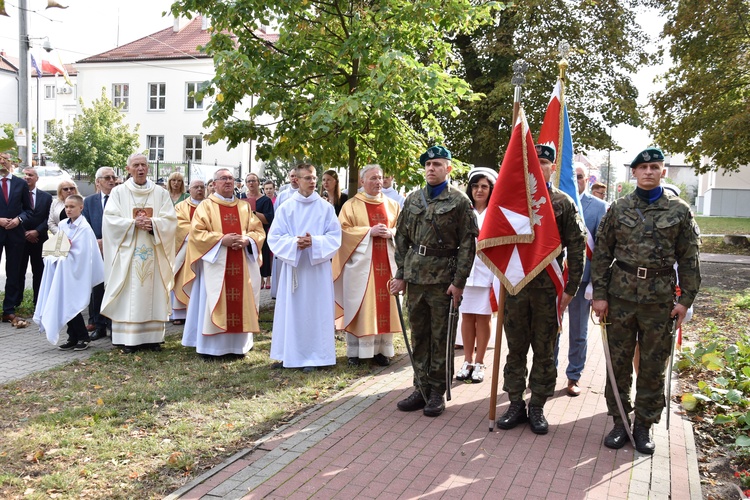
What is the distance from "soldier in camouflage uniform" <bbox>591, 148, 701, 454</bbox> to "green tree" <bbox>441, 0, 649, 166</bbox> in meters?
14.4

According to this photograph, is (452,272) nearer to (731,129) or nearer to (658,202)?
(658,202)

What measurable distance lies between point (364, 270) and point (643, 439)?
3.45 m

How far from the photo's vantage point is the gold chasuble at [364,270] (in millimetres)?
7590

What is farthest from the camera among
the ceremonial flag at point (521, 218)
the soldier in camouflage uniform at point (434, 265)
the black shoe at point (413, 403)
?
the black shoe at point (413, 403)

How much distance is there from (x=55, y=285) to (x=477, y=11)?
236 inches

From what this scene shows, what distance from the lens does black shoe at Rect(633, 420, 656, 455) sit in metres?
5.14

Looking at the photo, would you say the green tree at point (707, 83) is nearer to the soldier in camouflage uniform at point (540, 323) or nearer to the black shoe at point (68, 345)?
the soldier in camouflage uniform at point (540, 323)

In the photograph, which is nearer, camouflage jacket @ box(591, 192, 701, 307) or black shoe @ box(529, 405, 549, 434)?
camouflage jacket @ box(591, 192, 701, 307)

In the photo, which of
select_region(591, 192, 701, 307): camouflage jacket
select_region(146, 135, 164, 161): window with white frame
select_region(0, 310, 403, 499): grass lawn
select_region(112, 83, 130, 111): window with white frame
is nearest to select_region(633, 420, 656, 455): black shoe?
select_region(591, 192, 701, 307): camouflage jacket

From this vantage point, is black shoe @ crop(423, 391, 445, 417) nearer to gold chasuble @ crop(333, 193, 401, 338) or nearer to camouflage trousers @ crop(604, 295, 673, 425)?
camouflage trousers @ crop(604, 295, 673, 425)

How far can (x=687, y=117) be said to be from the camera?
2059cm

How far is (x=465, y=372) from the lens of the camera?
7.04 meters

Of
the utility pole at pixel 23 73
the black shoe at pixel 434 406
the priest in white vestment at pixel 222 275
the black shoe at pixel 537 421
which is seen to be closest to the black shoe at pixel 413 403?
the black shoe at pixel 434 406

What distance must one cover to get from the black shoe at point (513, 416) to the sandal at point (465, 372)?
1332mm
